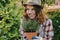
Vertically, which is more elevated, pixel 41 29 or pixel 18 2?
pixel 18 2

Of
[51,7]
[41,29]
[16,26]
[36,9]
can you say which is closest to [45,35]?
[41,29]

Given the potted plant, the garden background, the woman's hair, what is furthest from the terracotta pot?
the garden background

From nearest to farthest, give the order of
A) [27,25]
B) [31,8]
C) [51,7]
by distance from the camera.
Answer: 1. [31,8]
2. [27,25]
3. [51,7]

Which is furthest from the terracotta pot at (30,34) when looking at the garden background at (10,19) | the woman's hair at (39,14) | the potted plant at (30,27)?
the garden background at (10,19)

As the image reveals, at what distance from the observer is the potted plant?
4664mm

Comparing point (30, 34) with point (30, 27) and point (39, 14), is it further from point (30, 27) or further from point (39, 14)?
point (39, 14)

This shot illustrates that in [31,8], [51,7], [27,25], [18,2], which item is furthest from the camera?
[51,7]

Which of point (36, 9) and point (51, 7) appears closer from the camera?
point (36, 9)

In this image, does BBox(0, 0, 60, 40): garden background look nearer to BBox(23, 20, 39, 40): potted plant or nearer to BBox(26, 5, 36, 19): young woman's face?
BBox(23, 20, 39, 40): potted plant

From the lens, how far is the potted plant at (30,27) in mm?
4664

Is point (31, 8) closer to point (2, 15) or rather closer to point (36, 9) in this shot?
point (36, 9)

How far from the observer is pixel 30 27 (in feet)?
16.1

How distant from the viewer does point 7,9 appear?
4.78 meters

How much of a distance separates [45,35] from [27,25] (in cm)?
53
